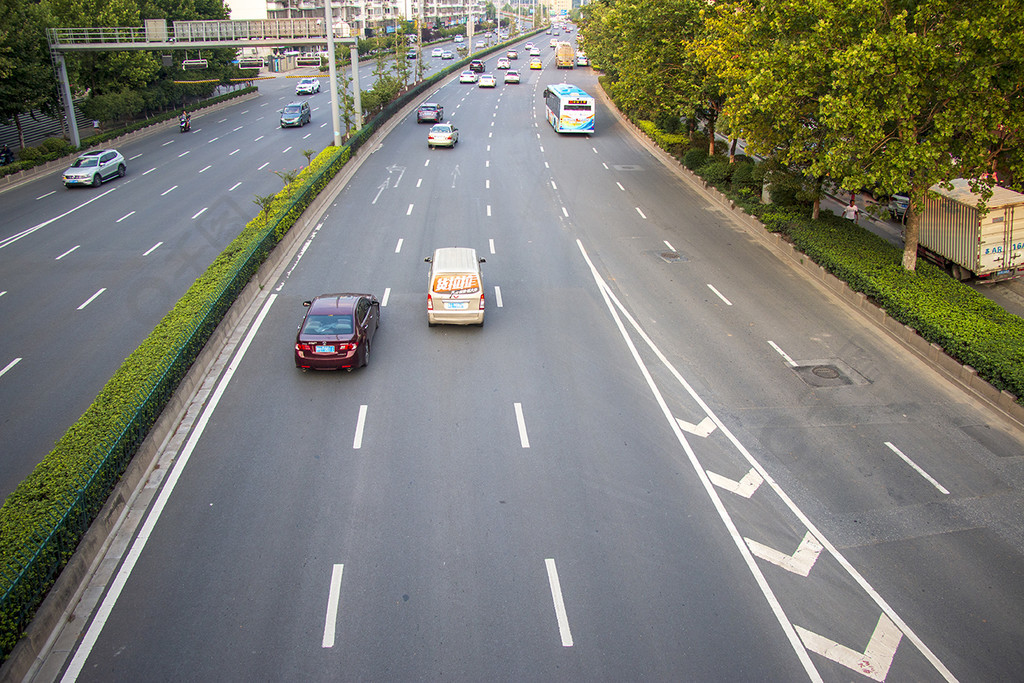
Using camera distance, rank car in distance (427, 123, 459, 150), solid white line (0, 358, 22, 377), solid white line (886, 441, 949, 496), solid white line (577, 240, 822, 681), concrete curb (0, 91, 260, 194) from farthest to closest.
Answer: car in distance (427, 123, 459, 150), concrete curb (0, 91, 260, 194), solid white line (0, 358, 22, 377), solid white line (886, 441, 949, 496), solid white line (577, 240, 822, 681)

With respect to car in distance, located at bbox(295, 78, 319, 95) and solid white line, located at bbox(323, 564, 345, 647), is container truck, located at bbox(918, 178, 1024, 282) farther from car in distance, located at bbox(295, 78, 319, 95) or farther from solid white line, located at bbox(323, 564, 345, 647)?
car in distance, located at bbox(295, 78, 319, 95)

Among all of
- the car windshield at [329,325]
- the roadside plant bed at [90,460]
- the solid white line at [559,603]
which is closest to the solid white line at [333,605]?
the solid white line at [559,603]

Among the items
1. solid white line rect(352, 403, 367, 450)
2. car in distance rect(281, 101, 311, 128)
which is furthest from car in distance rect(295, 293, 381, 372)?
car in distance rect(281, 101, 311, 128)

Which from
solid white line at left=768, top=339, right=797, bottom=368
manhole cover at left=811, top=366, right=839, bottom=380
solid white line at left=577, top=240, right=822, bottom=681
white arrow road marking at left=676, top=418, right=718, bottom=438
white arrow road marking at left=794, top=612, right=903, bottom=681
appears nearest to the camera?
white arrow road marking at left=794, top=612, right=903, bottom=681

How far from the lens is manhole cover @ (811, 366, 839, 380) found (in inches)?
692

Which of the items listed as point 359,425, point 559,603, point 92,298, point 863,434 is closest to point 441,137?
point 92,298

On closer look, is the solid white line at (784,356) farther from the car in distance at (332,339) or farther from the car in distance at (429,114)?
the car in distance at (429,114)

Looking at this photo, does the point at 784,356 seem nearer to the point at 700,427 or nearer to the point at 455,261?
the point at 700,427

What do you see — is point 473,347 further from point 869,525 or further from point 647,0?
point 647,0

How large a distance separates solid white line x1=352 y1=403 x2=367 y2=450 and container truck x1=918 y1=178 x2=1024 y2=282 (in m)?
19.5

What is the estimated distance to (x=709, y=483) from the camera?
1329 centimetres

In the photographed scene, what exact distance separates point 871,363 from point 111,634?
57.9ft

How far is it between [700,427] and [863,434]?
11.7 feet

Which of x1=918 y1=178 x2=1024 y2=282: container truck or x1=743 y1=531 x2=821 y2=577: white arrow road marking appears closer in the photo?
x1=743 y1=531 x2=821 y2=577: white arrow road marking
